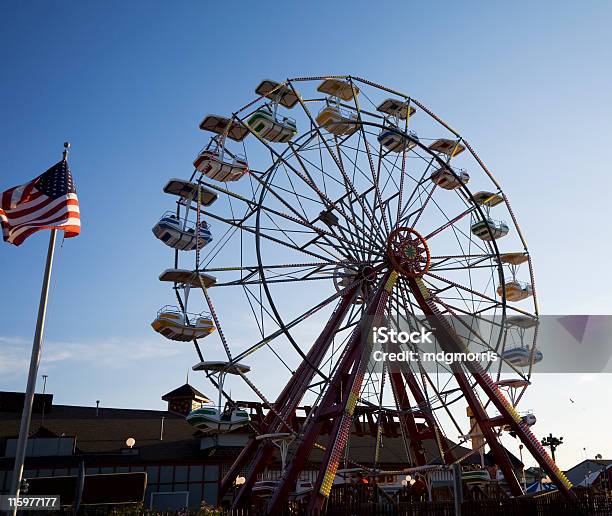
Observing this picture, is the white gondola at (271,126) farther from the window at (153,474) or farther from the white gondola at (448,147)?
the window at (153,474)

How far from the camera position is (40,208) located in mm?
13742

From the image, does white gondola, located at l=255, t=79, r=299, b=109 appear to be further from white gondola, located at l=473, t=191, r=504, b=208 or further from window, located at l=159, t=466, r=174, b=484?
window, located at l=159, t=466, r=174, b=484

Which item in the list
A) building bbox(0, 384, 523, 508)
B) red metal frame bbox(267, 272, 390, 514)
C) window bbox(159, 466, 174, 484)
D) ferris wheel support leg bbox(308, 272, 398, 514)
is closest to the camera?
ferris wheel support leg bbox(308, 272, 398, 514)

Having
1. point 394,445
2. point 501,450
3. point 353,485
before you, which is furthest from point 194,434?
point 501,450

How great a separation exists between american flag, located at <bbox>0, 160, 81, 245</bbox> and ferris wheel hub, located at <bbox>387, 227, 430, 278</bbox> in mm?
12880

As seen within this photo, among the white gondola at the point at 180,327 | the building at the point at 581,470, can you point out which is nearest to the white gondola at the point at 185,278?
the white gondola at the point at 180,327

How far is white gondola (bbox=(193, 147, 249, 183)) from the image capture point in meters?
25.2

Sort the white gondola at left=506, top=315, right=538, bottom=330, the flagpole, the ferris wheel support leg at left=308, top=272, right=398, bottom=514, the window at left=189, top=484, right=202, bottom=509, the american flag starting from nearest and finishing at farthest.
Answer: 1. the flagpole
2. the american flag
3. the ferris wheel support leg at left=308, top=272, right=398, bottom=514
4. the white gondola at left=506, top=315, right=538, bottom=330
5. the window at left=189, top=484, right=202, bottom=509

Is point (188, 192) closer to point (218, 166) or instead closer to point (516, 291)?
point (218, 166)

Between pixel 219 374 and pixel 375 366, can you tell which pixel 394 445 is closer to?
pixel 375 366

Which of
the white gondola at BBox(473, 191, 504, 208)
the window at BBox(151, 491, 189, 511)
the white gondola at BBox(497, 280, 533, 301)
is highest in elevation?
the white gondola at BBox(473, 191, 504, 208)

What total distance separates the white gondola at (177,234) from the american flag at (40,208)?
34.9ft

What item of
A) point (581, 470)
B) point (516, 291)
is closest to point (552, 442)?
point (581, 470)

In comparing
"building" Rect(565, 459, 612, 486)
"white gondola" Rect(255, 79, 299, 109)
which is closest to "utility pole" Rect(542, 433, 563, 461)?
"building" Rect(565, 459, 612, 486)
